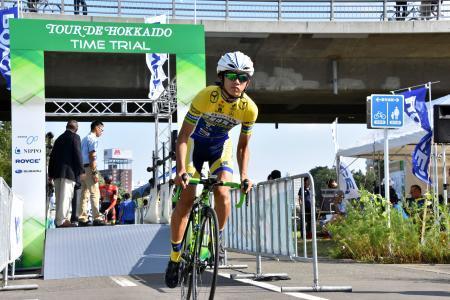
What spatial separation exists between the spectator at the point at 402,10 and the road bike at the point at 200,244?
795 inches

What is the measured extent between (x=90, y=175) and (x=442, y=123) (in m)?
7.25

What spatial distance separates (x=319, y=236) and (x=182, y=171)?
16.3m

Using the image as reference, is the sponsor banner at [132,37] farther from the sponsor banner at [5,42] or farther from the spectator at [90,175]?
the sponsor banner at [5,42]

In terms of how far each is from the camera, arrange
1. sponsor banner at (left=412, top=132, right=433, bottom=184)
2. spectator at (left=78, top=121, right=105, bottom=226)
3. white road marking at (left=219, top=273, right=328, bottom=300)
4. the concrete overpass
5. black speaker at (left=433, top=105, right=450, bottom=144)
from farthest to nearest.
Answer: the concrete overpass
sponsor banner at (left=412, top=132, right=433, bottom=184)
spectator at (left=78, top=121, right=105, bottom=226)
black speaker at (left=433, top=105, right=450, bottom=144)
white road marking at (left=219, top=273, right=328, bottom=300)

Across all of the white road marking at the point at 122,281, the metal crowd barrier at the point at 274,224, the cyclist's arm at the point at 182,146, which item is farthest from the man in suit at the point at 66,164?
the cyclist's arm at the point at 182,146

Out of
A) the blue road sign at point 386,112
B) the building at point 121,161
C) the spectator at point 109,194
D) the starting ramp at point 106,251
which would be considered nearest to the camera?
the starting ramp at point 106,251

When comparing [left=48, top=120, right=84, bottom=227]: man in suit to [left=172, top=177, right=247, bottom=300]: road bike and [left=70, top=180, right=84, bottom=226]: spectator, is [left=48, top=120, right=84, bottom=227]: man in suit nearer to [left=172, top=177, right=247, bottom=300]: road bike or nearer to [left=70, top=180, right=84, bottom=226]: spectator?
[left=70, top=180, right=84, bottom=226]: spectator

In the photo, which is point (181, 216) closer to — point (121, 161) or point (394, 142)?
point (394, 142)

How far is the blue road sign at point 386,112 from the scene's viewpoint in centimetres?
1362

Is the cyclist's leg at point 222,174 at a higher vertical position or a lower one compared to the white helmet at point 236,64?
lower

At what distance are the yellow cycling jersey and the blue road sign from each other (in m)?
7.12

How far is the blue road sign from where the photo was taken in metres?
13.6

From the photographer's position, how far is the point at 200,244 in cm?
629

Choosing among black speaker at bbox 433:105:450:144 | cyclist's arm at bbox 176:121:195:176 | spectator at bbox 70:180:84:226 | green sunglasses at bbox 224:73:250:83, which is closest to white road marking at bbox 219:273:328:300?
cyclist's arm at bbox 176:121:195:176
